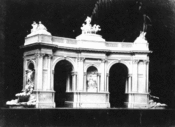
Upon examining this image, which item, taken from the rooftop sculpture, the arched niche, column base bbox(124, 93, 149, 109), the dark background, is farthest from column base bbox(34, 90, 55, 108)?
column base bbox(124, 93, 149, 109)

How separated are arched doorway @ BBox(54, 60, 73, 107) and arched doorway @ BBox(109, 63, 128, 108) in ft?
14.9

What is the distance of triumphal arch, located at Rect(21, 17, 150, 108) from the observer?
25.6m

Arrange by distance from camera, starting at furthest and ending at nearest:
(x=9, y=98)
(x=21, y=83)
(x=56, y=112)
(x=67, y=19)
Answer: (x=67, y=19)
(x=21, y=83)
(x=9, y=98)
(x=56, y=112)

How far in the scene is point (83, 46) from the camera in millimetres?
27859

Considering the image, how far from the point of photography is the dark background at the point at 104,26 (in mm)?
22438

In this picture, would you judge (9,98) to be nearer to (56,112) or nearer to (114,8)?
(56,112)

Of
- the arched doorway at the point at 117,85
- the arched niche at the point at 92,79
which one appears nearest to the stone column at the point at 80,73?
the arched niche at the point at 92,79

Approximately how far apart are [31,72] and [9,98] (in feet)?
8.60

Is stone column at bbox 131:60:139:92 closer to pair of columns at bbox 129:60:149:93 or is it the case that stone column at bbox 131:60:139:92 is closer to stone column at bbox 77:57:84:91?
pair of columns at bbox 129:60:149:93

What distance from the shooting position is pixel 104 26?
31.2 m

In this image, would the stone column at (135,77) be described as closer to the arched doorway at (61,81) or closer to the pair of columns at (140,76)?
the pair of columns at (140,76)

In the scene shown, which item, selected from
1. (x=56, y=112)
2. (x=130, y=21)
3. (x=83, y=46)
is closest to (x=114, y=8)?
(x=130, y=21)

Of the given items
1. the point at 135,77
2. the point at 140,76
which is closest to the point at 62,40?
the point at 135,77

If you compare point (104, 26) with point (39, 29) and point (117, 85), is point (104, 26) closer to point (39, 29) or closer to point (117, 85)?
point (117, 85)
